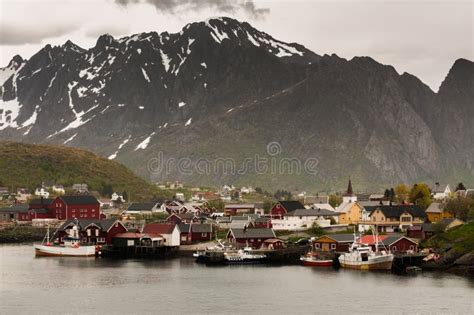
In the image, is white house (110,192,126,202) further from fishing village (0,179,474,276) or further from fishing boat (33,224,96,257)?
fishing boat (33,224,96,257)

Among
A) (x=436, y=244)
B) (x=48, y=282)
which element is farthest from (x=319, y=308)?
(x=436, y=244)

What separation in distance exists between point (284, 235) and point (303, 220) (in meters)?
8.20

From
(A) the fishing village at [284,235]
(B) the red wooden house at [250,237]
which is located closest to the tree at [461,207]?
(A) the fishing village at [284,235]

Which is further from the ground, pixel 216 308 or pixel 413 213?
pixel 413 213

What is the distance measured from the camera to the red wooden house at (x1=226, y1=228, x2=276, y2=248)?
3912 inches

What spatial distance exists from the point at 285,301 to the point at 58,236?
172ft

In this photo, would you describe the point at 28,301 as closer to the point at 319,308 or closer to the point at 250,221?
the point at 319,308

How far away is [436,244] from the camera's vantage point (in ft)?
298

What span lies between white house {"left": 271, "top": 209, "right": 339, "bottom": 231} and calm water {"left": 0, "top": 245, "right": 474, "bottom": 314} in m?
28.0

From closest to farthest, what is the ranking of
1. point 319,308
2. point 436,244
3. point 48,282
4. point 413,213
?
1. point 319,308
2. point 48,282
3. point 436,244
4. point 413,213

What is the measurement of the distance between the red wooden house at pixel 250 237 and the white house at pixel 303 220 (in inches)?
496

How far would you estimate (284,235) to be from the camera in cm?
10744

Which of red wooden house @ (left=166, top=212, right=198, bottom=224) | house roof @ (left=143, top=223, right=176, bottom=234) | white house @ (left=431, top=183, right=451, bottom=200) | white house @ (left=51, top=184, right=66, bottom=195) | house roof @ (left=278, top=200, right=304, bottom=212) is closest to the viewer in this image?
house roof @ (left=143, top=223, right=176, bottom=234)

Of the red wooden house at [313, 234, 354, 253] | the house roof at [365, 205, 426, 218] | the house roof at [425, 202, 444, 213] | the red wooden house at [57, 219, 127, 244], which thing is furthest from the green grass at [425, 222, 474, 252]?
the red wooden house at [57, 219, 127, 244]
